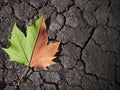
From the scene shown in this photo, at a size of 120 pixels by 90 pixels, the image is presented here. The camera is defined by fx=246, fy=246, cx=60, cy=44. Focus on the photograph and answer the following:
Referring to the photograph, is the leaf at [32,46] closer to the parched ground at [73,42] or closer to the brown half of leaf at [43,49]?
the brown half of leaf at [43,49]

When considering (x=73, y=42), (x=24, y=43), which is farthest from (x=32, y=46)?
(x=73, y=42)

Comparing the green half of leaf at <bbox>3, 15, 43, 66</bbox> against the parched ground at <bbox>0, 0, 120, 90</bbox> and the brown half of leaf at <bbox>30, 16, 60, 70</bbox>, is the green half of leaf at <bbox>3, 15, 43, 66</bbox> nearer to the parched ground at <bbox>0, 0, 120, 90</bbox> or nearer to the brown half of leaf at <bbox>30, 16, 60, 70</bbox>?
the brown half of leaf at <bbox>30, 16, 60, 70</bbox>

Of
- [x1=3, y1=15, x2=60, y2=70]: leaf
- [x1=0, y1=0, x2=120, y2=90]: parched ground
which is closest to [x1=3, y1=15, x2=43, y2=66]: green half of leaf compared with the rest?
[x1=3, y1=15, x2=60, y2=70]: leaf

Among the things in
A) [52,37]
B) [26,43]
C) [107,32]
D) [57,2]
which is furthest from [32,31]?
[107,32]

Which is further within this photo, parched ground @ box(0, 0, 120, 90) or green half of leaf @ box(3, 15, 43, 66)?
parched ground @ box(0, 0, 120, 90)

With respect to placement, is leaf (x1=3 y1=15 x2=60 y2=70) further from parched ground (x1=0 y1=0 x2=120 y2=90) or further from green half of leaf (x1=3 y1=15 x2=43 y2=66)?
parched ground (x1=0 y1=0 x2=120 y2=90)
